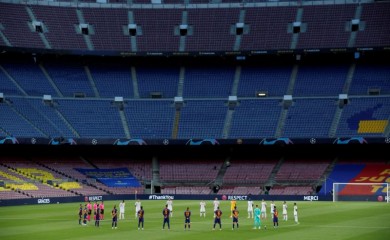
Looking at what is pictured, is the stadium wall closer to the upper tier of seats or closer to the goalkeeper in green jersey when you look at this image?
the upper tier of seats

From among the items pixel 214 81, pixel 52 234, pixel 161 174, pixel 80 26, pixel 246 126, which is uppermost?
pixel 80 26

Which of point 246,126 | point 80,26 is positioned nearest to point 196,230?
point 246,126

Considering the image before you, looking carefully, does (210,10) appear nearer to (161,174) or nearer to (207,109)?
(207,109)

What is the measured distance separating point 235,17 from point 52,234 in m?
62.2

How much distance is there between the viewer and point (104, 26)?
98.1 m

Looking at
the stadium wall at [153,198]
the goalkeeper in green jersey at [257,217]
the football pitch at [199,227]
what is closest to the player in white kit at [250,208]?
the football pitch at [199,227]

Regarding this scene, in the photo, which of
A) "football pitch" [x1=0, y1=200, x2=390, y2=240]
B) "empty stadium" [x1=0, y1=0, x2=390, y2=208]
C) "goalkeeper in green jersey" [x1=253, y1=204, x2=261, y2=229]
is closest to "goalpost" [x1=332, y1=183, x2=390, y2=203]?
"empty stadium" [x1=0, y1=0, x2=390, y2=208]

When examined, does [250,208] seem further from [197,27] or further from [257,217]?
[197,27]

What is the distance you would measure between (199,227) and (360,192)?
39.6m

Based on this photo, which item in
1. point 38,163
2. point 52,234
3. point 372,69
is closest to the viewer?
point 52,234

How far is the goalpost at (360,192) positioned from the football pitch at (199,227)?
15.8 m

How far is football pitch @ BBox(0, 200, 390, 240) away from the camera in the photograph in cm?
3962

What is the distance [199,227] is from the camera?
46188 millimetres

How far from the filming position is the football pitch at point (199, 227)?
39625mm
